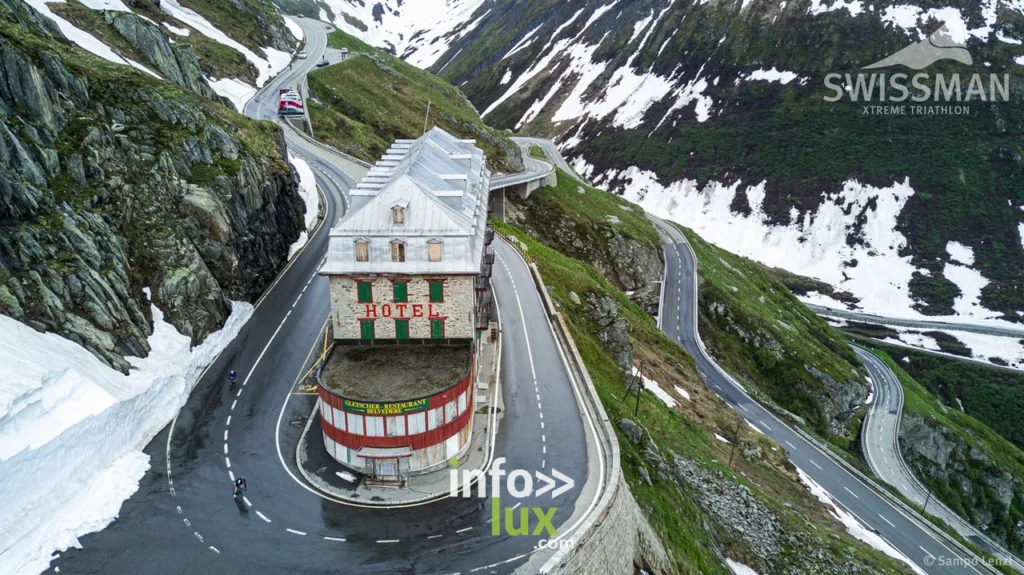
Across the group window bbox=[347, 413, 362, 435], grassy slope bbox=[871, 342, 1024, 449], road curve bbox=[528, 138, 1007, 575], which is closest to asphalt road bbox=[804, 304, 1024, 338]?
grassy slope bbox=[871, 342, 1024, 449]

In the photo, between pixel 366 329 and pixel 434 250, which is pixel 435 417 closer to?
Result: pixel 366 329

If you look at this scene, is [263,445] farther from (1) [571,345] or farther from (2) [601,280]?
(2) [601,280]

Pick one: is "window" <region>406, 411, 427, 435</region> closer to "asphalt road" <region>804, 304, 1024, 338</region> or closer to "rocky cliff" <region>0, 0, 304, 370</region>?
"rocky cliff" <region>0, 0, 304, 370</region>

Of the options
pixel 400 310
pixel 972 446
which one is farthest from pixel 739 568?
pixel 972 446

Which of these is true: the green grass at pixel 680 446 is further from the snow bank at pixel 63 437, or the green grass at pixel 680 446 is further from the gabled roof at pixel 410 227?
the snow bank at pixel 63 437

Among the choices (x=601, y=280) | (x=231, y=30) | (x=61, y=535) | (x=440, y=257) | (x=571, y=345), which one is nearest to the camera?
(x=61, y=535)

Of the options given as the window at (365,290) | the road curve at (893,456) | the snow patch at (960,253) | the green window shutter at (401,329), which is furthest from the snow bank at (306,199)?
the snow patch at (960,253)

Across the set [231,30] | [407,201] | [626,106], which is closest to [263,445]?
[407,201]
